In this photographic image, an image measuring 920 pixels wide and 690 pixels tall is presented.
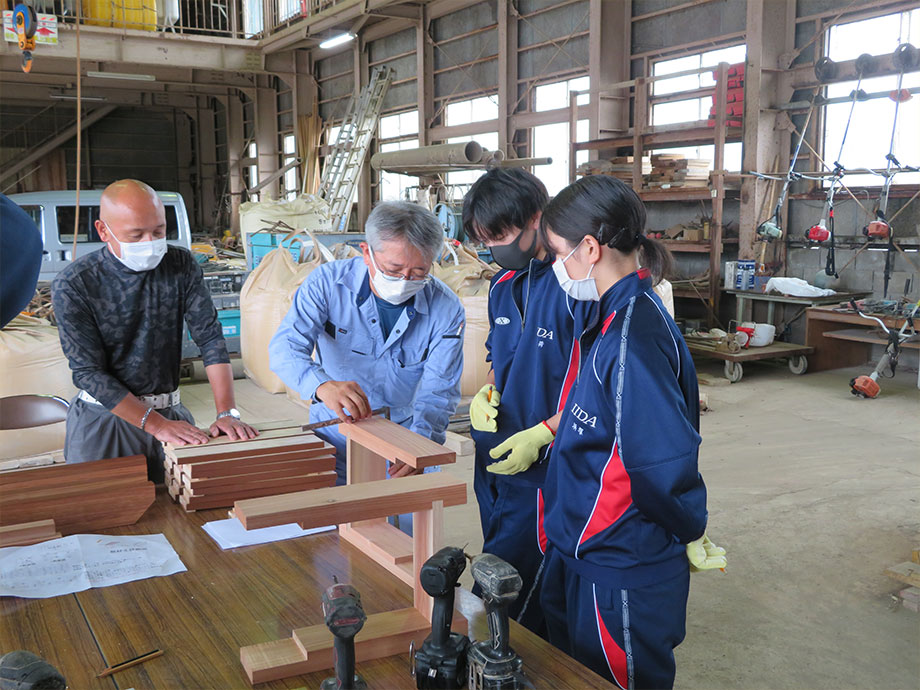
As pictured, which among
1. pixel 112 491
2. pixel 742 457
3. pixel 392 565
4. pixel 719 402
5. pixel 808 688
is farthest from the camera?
pixel 719 402

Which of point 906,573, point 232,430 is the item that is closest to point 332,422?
point 232,430

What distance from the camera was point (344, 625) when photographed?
43.2 inches

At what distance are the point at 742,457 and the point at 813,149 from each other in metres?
3.89

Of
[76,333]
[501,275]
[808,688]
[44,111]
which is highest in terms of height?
[44,111]

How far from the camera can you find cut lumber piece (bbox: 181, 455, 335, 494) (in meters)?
1.96

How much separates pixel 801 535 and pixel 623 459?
8.62 ft

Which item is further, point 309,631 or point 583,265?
point 583,265

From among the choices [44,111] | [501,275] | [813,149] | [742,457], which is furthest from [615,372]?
[44,111]

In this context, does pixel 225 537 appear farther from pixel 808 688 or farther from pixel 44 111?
pixel 44 111

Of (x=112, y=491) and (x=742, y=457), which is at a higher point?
(x=112, y=491)

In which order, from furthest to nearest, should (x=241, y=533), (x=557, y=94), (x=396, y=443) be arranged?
(x=557, y=94)
(x=241, y=533)
(x=396, y=443)

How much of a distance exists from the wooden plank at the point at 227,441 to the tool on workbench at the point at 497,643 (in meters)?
1.07

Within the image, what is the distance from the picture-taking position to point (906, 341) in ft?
21.3

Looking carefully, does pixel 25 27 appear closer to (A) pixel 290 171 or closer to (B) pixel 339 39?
(B) pixel 339 39
